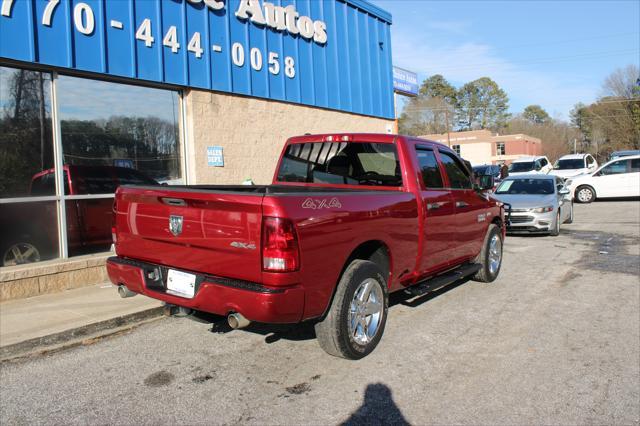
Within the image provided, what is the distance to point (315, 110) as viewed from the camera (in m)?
11.8

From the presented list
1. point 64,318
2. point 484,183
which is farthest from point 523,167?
point 64,318

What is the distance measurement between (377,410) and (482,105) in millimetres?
100143

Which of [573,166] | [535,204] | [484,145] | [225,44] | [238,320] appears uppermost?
[484,145]

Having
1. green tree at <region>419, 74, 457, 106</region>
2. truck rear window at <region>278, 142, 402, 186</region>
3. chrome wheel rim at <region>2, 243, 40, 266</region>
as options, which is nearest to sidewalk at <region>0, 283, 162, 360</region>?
chrome wheel rim at <region>2, 243, 40, 266</region>

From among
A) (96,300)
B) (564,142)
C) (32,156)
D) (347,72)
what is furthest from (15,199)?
(564,142)

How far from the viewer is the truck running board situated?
5020 mm

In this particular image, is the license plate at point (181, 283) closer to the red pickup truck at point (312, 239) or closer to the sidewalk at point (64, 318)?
the red pickup truck at point (312, 239)

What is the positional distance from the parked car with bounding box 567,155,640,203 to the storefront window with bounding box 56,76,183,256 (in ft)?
55.8

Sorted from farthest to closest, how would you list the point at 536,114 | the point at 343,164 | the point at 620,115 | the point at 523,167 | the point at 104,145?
the point at 536,114 < the point at 620,115 < the point at 523,167 < the point at 104,145 < the point at 343,164

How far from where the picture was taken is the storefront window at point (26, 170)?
676 cm

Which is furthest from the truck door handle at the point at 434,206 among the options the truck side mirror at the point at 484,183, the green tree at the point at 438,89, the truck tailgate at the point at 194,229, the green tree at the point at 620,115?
the green tree at the point at 438,89

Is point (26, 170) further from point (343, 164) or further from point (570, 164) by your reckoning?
point (570, 164)

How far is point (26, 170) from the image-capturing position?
6.90m

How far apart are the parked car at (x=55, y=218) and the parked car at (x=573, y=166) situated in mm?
22152
